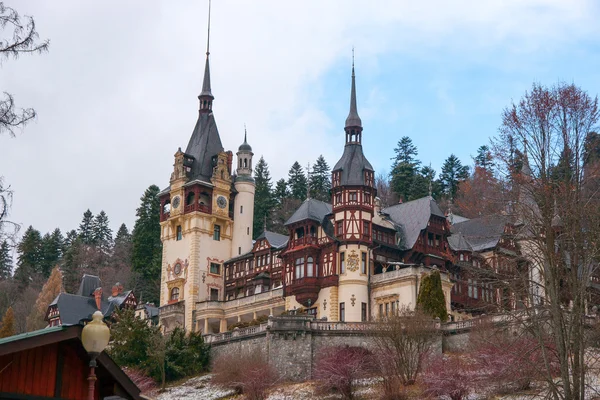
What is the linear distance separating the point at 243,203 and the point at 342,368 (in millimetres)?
31552

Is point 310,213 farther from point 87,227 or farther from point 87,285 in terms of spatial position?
point 87,227

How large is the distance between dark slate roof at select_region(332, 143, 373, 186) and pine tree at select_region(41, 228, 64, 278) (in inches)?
2365

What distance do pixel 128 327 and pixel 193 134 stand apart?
26.0m

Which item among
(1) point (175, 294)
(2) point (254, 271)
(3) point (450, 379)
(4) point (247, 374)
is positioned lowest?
(3) point (450, 379)

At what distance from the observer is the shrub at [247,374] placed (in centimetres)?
4978

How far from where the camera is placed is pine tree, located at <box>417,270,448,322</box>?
186ft

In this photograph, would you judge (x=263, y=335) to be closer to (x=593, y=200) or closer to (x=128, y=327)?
(x=128, y=327)

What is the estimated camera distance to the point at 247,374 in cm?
5109

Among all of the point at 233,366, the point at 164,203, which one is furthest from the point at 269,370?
the point at 164,203

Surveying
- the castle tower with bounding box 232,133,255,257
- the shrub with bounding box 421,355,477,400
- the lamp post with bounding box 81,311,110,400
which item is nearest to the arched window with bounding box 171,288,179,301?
the castle tower with bounding box 232,133,255,257

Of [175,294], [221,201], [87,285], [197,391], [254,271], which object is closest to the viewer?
[197,391]

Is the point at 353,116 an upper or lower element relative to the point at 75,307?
upper

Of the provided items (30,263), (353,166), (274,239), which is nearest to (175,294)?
(274,239)

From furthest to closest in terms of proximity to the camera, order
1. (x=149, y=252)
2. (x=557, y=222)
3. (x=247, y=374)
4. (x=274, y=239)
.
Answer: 1. (x=149, y=252)
2. (x=274, y=239)
3. (x=247, y=374)
4. (x=557, y=222)
